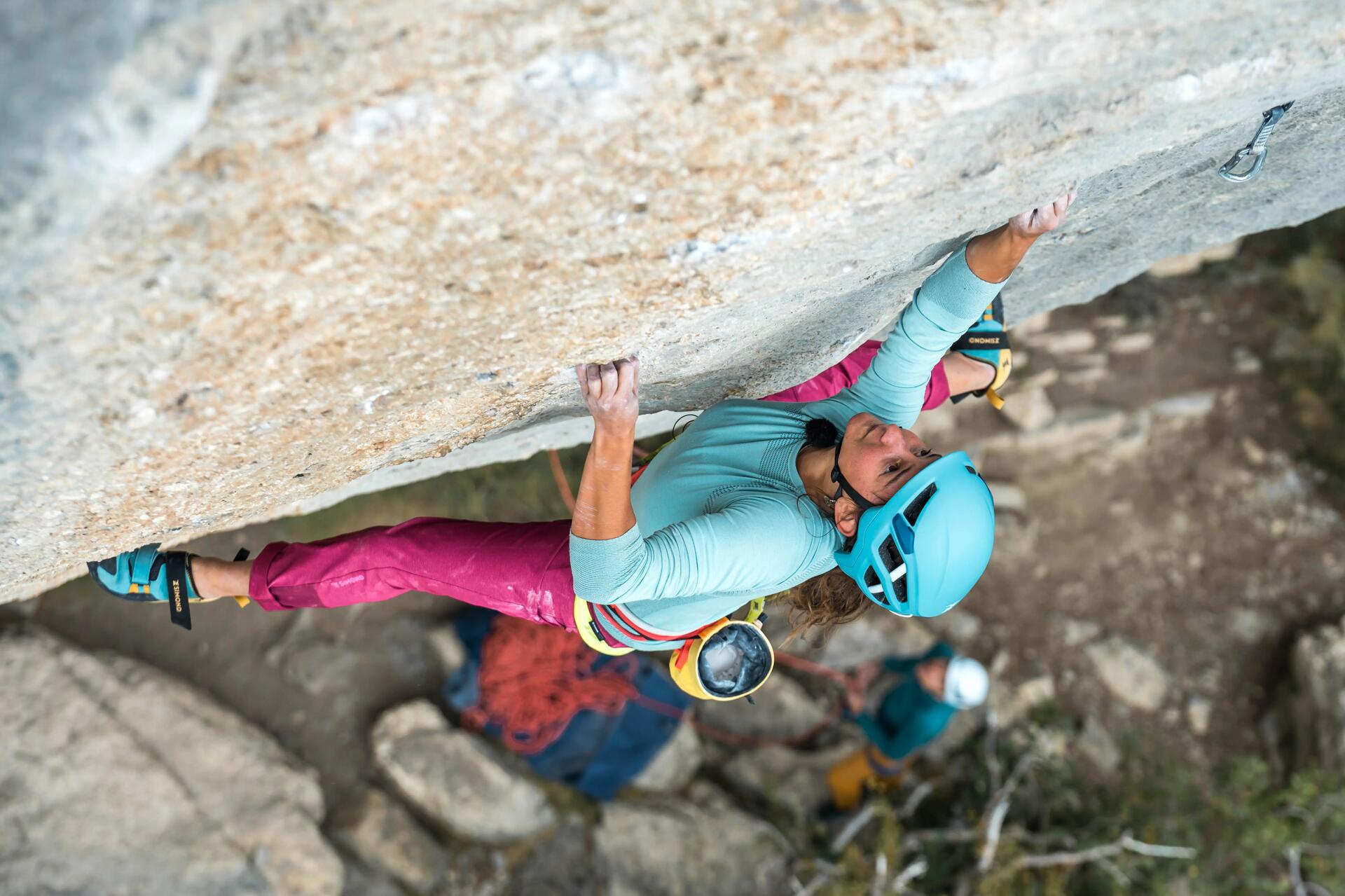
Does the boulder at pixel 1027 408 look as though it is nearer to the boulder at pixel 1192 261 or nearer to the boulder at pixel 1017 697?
the boulder at pixel 1192 261

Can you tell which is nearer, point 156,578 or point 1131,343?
point 156,578

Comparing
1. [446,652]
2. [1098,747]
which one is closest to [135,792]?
[446,652]

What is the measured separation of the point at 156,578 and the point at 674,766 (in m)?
3.12

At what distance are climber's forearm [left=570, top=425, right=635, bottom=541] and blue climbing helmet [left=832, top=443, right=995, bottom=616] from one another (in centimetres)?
56

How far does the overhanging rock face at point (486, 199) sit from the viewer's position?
1.21 m

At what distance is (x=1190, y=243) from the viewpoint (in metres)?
3.18

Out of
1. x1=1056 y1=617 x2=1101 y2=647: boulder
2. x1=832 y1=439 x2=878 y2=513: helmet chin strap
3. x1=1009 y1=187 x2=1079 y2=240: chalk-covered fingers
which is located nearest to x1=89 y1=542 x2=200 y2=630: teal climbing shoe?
x1=832 y1=439 x2=878 y2=513: helmet chin strap

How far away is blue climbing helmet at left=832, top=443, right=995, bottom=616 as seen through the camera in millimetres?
1956

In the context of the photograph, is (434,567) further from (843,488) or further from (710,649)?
(843,488)

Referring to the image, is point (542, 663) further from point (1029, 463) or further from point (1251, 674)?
point (1251, 674)

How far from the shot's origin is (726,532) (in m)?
1.96

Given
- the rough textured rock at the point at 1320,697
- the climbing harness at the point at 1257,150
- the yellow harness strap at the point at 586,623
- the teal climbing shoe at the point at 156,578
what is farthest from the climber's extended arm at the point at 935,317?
the rough textured rock at the point at 1320,697

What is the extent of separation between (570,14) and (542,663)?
393 centimetres

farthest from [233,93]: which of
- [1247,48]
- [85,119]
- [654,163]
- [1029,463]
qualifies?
[1029,463]
